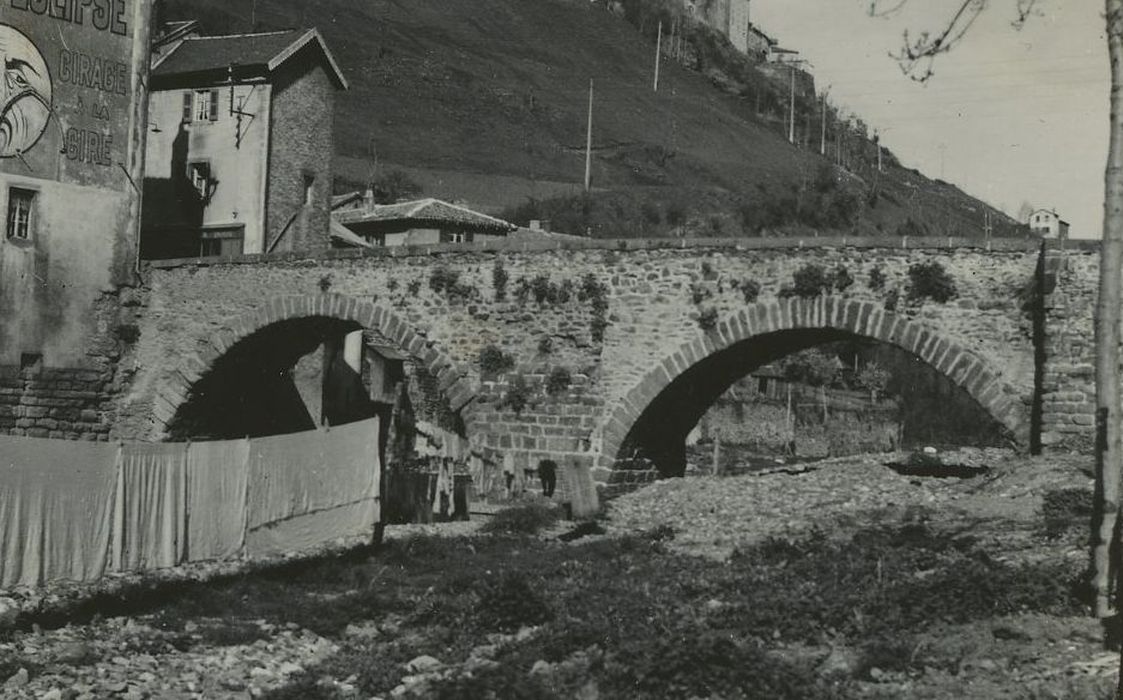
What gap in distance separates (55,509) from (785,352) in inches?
500

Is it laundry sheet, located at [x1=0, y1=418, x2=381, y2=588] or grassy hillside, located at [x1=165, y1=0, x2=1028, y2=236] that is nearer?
laundry sheet, located at [x1=0, y1=418, x2=381, y2=588]

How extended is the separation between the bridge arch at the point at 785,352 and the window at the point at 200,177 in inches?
657

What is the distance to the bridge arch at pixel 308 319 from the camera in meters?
24.3

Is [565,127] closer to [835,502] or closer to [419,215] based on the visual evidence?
[419,215]

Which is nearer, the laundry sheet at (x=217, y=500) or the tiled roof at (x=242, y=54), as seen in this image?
the laundry sheet at (x=217, y=500)

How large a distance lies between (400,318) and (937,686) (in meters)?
16.6

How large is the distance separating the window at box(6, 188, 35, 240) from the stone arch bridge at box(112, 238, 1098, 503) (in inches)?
113

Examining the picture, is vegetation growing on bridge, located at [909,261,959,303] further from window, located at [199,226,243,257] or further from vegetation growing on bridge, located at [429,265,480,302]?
window, located at [199,226,243,257]

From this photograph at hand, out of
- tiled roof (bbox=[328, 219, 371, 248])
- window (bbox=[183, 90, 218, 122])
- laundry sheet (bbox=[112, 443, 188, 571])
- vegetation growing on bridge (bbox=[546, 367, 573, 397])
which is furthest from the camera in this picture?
tiled roof (bbox=[328, 219, 371, 248])

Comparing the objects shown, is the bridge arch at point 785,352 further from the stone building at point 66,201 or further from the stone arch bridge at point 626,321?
the stone building at point 66,201

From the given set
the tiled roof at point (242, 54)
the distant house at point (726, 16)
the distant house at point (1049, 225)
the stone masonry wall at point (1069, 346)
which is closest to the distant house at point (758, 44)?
the distant house at point (726, 16)

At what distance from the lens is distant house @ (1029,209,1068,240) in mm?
21844

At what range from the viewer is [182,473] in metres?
16.4

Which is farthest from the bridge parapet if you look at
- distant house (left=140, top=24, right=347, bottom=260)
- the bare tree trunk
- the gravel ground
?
the bare tree trunk
